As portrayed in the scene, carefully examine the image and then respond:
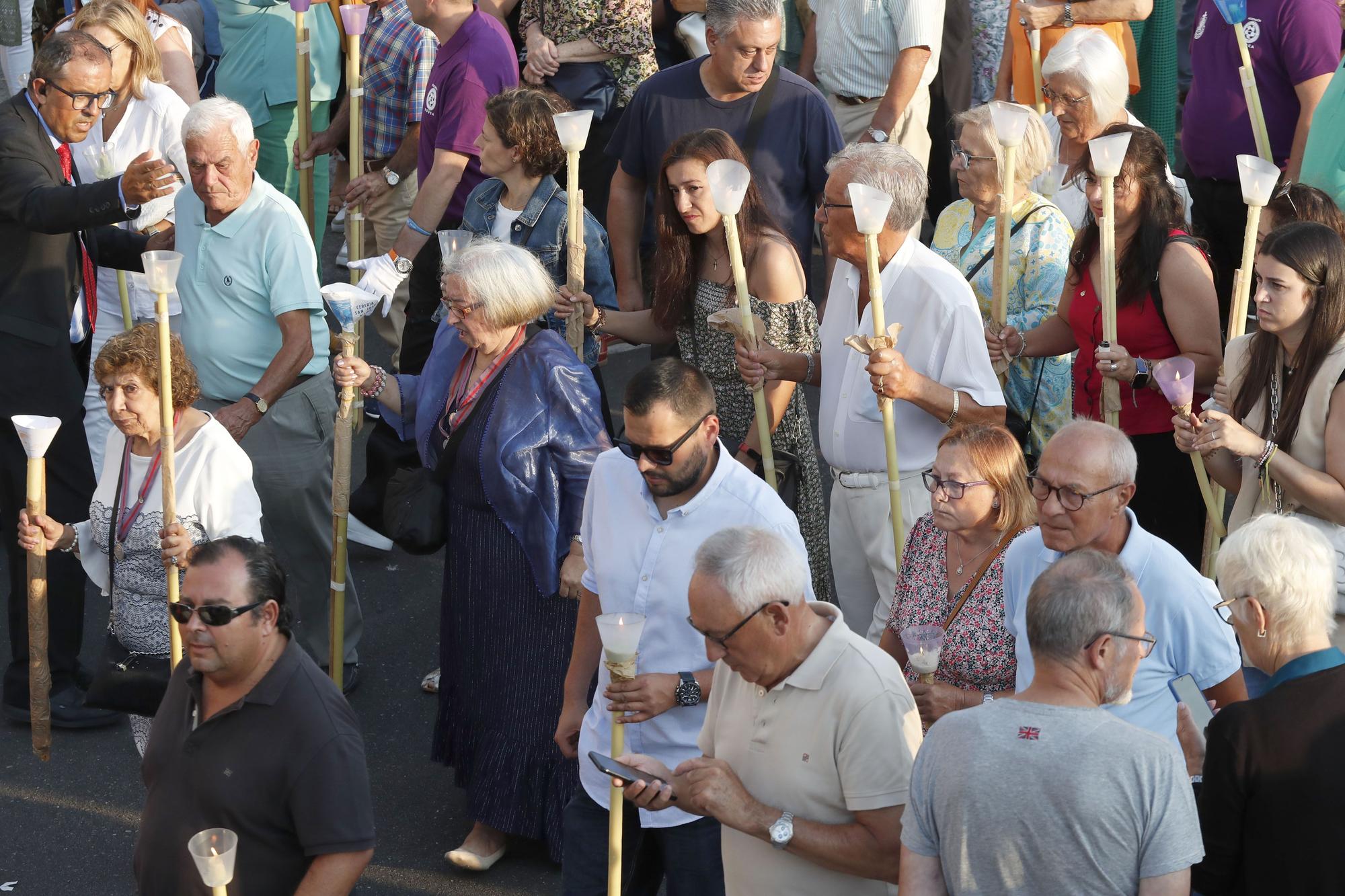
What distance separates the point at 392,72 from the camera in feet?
25.5

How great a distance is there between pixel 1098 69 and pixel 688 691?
3.05 metres

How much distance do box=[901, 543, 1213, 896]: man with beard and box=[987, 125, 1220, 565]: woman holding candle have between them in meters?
2.02

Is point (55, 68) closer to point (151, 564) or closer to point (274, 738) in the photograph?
point (151, 564)

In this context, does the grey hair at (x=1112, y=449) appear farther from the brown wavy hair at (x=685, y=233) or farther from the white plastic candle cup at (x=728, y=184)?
the brown wavy hair at (x=685, y=233)

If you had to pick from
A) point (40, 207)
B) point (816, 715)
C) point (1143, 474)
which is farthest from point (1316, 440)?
point (40, 207)

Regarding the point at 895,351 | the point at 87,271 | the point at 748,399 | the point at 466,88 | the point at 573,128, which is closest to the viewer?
the point at 895,351

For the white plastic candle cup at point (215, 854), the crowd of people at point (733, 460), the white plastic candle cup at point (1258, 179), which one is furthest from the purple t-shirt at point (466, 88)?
the white plastic candle cup at point (215, 854)

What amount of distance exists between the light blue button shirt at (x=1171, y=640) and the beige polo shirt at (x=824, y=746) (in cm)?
50

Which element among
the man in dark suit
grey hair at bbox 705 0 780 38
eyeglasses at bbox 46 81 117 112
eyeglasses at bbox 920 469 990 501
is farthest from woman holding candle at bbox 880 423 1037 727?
eyeglasses at bbox 46 81 117 112

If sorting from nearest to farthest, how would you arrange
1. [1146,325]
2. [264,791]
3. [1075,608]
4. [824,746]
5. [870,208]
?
[1075,608] < [824,746] < [264,791] < [870,208] < [1146,325]

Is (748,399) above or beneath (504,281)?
beneath

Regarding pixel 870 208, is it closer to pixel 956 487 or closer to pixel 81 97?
pixel 956 487

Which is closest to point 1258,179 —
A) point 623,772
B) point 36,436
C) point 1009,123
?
point 1009,123

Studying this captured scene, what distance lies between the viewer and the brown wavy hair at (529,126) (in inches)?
224
